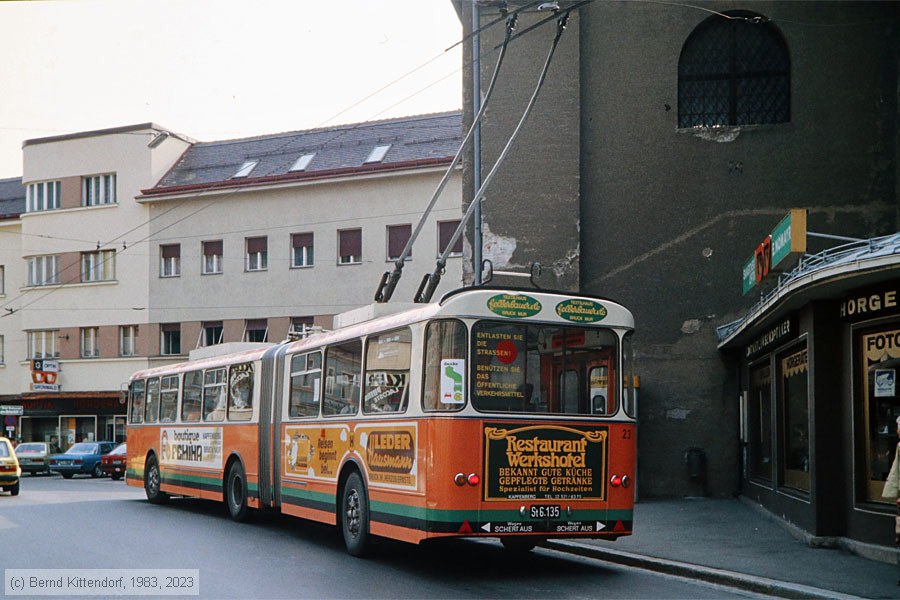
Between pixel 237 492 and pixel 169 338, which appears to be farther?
pixel 169 338

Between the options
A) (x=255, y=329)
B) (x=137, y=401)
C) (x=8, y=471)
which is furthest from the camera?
(x=255, y=329)

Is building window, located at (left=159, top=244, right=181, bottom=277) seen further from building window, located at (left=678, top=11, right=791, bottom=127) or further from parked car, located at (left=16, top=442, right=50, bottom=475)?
building window, located at (left=678, top=11, right=791, bottom=127)

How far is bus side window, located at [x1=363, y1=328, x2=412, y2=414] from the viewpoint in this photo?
39.1ft

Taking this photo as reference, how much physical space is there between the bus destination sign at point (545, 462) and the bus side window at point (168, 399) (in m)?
11.2

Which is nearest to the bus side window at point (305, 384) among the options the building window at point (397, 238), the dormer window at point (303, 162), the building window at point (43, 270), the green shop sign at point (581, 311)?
the green shop sign at point (581, 311)

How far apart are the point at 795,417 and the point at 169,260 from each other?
32514 millimetres

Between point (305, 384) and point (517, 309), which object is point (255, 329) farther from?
point (517, 309)

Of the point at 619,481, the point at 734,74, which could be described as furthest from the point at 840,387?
the point at 734,74

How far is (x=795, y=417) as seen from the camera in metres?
15.6

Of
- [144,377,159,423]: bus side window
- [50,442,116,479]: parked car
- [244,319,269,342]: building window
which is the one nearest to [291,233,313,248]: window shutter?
[244,319,269,342]: building window

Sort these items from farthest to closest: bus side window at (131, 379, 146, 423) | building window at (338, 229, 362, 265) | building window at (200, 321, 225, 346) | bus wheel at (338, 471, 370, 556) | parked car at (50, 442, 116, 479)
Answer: building window at (200, 321, 225, 346) < building window at (338, 229, 362, 265) < parked car at (50, 442, 116, 479) < bus side window at (131, 379, 146, 423) < bus wheel at (338, 471, 370, 556)

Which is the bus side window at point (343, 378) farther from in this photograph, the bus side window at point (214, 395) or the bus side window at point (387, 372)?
the bus side window at point (214, 395)

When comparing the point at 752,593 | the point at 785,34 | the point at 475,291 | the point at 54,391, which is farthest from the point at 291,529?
the point at 54,391

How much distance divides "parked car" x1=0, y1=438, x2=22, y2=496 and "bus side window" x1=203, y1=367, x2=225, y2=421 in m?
8.39
